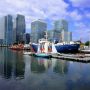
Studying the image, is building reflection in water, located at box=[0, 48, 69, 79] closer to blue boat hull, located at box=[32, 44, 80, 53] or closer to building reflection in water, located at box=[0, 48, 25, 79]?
building reflection in water, located at box=[0, 48, 25, 79]

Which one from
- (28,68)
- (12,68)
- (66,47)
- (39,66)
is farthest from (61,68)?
(66,47)

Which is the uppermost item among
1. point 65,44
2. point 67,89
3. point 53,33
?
point 53,33

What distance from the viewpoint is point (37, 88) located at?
2653cm

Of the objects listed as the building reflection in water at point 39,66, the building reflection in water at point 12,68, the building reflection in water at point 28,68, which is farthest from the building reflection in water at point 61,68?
the building reflection in water at point 12,68

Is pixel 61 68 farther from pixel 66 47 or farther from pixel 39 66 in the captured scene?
pixel 66 47

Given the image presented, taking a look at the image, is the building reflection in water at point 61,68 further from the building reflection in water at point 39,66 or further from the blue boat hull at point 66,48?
the blue boat hull at point 66,48

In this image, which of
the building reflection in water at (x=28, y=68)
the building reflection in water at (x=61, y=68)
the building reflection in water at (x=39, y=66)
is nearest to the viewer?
the building reflection in water at (x=28, y=68)

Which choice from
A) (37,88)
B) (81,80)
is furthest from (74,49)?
(37,88)

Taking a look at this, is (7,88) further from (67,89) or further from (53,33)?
(53,33)

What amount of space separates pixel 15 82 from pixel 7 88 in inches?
141

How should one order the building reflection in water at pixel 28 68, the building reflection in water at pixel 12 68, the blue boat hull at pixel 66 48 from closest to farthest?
the building reflection in water at pixel 12 68, the building reflection in water at pixel 28 68, the blue boat hull at pixel 66 48

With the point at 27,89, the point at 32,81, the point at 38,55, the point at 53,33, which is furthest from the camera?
Answer: the point at 53,33

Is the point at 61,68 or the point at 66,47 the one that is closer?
the point at 61,68

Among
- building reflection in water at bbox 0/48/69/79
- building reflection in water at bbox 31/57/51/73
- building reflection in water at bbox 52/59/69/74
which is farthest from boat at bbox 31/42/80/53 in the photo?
building reflection in water at bbox 52/59/69/74
